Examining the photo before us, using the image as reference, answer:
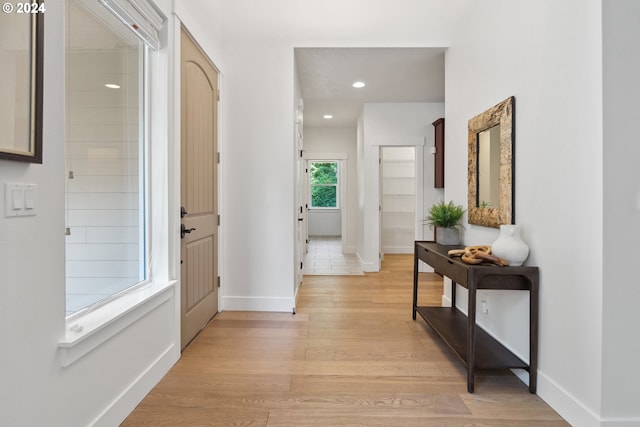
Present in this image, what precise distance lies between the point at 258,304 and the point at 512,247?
2256mm

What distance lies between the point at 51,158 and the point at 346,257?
552cm

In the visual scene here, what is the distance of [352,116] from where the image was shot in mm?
6094

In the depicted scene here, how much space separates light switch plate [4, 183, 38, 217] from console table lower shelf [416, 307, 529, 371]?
2.16 metres

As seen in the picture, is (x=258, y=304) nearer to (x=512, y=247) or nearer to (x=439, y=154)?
(x=512, y=247)

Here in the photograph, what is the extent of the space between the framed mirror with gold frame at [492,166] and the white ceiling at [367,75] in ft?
4.03

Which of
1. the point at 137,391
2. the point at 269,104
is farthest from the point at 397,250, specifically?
the point at 137,391

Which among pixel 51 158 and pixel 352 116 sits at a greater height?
pixel 352 116

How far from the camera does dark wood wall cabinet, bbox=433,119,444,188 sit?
4.83 meters

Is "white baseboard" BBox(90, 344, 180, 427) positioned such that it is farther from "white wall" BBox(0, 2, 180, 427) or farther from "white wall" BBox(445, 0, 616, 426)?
"white wall" BBox(445, 0, 616, 426)

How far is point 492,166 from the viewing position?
238 cm

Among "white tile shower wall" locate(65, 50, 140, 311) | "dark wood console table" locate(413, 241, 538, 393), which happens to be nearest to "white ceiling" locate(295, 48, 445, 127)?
"white tile shower wall" locate(65, 50, 140, 311)

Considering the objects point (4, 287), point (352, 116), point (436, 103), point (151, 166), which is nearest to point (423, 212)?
point (436, 103)

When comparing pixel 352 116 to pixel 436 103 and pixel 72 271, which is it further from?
pixel 72 271

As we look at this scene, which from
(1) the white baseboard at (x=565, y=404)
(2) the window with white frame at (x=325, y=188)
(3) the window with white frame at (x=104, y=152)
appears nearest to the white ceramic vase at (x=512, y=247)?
(1) the white baseboard at (x=565, y=404)
